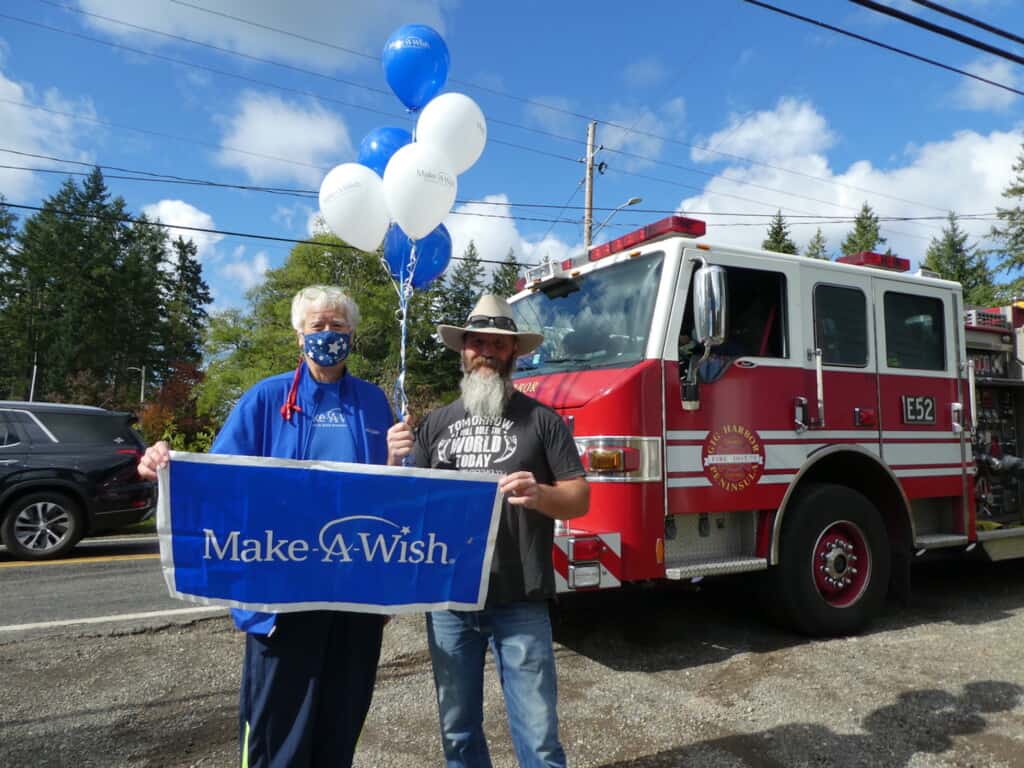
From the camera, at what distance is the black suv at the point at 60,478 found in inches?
302

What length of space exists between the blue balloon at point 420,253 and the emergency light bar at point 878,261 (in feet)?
10.4

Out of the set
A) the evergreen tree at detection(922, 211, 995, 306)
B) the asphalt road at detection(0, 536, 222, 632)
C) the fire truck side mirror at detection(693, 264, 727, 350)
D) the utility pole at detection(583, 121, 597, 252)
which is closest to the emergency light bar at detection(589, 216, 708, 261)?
the fire truck side mirror at detection(693, 264, 727, 350)

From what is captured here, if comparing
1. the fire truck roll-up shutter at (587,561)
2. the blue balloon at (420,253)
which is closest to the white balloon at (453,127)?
the blue balloon at (420,253)

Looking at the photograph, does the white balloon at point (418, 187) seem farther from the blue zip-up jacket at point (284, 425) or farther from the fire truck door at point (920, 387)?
the fire truck door at point (920, 387)

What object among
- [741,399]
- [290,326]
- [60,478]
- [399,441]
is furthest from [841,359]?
[290,326]

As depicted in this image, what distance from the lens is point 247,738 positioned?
2.06 m

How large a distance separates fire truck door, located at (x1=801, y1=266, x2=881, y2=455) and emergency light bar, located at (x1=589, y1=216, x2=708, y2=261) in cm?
96

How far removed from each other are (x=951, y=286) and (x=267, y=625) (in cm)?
582

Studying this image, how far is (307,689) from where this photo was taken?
6.83 ft

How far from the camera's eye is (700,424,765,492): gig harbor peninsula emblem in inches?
170

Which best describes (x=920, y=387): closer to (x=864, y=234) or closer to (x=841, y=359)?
(x=841, y=359)

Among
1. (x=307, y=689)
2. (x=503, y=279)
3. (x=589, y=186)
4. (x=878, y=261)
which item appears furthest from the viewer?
(x=503, y=279)

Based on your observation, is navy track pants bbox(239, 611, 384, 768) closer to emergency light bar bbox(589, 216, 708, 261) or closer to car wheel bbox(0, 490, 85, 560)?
emergency light bar bbox(589, 216, 708, 261)

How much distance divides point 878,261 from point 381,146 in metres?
4.01
